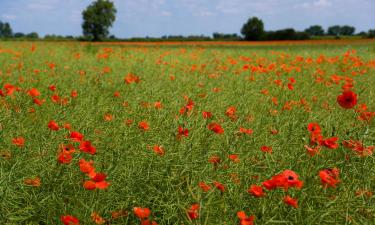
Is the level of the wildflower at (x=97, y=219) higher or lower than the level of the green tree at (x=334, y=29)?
higher

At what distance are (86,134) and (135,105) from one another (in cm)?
85

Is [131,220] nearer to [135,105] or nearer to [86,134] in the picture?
[86,134]

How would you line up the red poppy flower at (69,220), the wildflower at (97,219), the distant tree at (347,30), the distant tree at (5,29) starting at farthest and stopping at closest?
the distant tree at (5,29) → the distant tree at (347,30) → the wildflower at (97,219) → the red poppy flower at (69,220)

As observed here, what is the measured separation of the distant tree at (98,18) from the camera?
2048 inches

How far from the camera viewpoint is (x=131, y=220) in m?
1.98

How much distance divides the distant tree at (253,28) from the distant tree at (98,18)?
19.8m

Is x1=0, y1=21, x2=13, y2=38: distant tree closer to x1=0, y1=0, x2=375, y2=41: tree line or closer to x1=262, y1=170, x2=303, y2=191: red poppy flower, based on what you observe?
x1=0, y1=0, x2=375, y2=41: tree line

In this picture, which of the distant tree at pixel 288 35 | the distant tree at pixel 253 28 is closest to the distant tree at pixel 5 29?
the distant tree at pixel 253 28

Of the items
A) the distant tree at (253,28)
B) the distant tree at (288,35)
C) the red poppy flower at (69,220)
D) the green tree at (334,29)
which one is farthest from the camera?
the green tree at (334,29)

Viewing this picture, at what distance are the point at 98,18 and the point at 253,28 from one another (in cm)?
2167

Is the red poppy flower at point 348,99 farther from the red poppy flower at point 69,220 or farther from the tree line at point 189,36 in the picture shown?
the tree line at point 189,36

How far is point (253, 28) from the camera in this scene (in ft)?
138

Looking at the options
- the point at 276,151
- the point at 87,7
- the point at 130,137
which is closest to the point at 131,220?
the point at 130,137

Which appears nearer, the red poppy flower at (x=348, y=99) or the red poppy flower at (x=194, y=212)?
the red poppy flower at (x=194, y=212)
